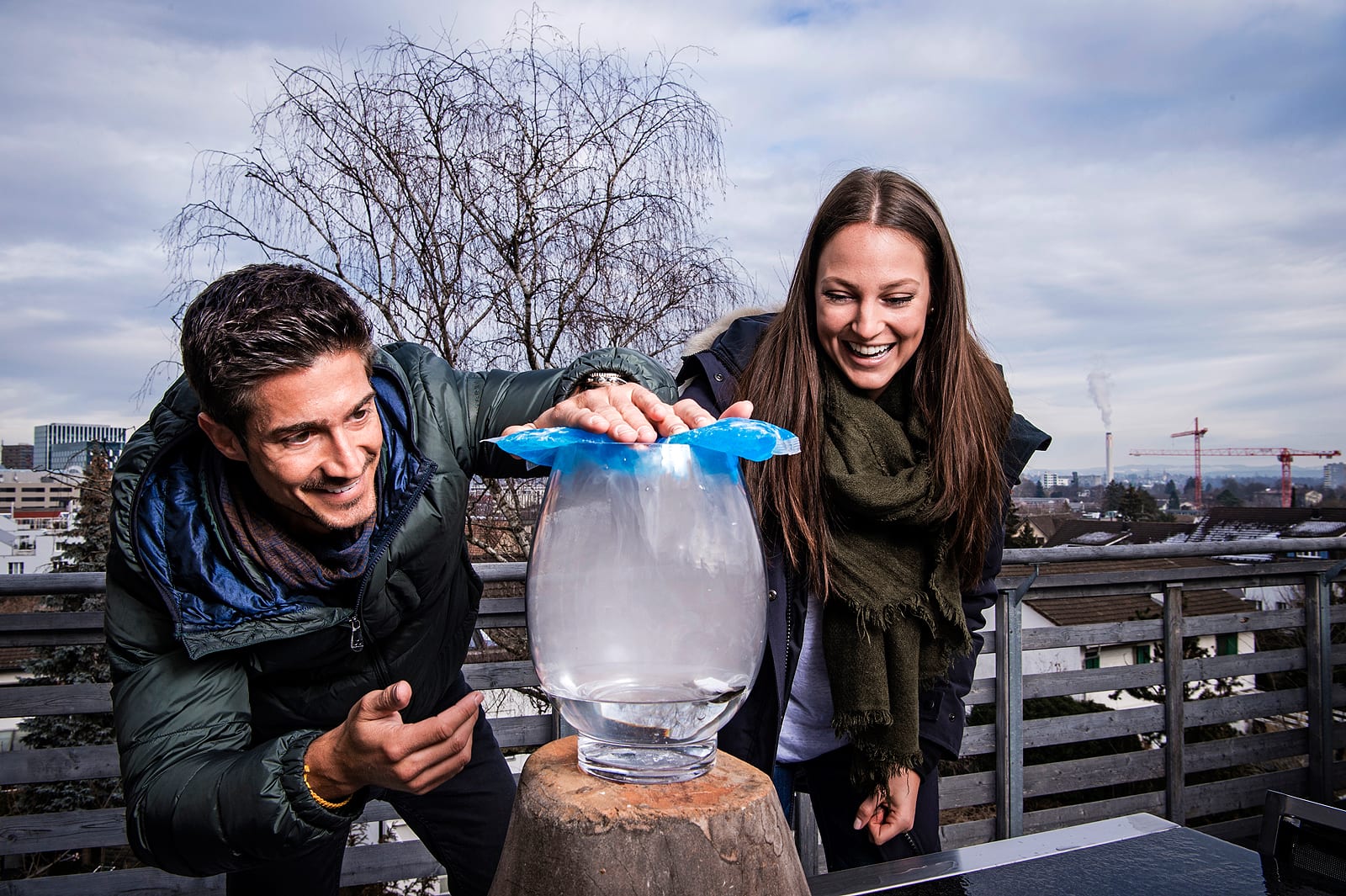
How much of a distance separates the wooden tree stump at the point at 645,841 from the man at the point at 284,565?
18 centimetres

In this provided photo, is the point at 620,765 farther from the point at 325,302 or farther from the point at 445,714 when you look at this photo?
the point at 325,302

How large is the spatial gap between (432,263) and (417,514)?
15.2 feet

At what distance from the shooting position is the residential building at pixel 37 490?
483 centimetres

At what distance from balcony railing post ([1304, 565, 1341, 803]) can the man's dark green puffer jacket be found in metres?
3.90

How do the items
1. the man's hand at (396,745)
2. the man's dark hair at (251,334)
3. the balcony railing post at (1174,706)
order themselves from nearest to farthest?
the man's hand at (396,745), the man's dark hair at (251,334), the balcony railing post at (1174,706)

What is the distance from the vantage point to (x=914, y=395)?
1542mm

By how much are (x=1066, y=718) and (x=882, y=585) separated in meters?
2.41

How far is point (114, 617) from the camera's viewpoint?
1.23 metres

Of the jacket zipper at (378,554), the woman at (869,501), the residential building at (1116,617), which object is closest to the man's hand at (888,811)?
the woman at (869,501)

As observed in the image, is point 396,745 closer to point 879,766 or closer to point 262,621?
point 262,621

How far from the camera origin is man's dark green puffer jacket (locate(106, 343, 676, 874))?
105 cm

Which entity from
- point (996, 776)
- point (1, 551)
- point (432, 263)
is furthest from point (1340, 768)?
point (1, 551)

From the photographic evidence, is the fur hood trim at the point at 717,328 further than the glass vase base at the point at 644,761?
Yes

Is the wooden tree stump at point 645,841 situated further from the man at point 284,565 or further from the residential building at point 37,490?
the residential building at point 37,490
